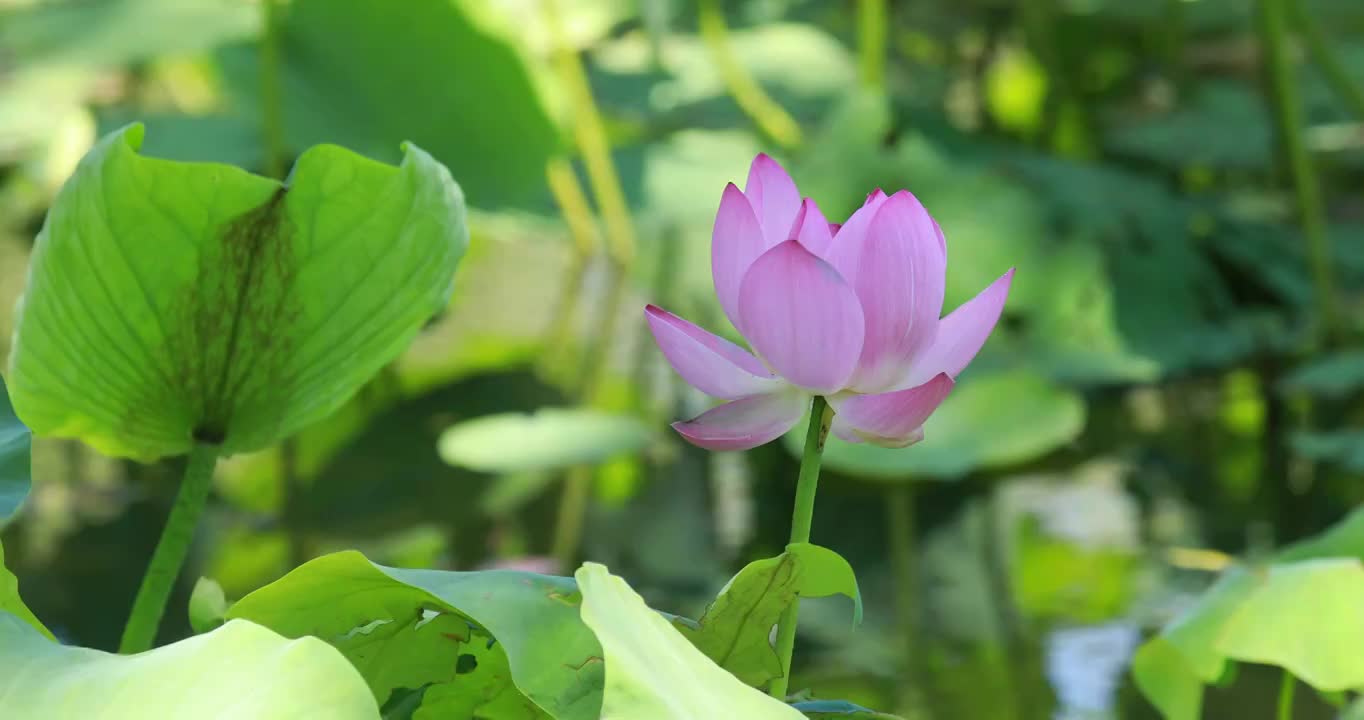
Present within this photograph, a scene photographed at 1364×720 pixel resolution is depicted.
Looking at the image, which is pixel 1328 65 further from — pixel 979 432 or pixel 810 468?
pixel 810 468

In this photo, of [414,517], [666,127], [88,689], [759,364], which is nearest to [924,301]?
[759,364]

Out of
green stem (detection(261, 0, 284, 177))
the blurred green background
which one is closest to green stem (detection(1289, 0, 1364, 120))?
the blurred green background

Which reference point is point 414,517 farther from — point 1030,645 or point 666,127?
point 666,127

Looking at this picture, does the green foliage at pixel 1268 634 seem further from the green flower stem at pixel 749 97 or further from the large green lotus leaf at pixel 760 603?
the green flower stem at pixel 749 97

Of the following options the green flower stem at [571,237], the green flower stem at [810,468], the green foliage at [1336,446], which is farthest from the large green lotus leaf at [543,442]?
the green flower stem at [810,468]

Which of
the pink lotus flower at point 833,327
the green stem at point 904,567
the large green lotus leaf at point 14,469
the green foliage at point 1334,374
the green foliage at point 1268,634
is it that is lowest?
the green stem at point 904,567

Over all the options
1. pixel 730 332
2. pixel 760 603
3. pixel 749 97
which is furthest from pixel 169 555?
pixel 749 97

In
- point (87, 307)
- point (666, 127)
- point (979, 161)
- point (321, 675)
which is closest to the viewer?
point (321, 675)
